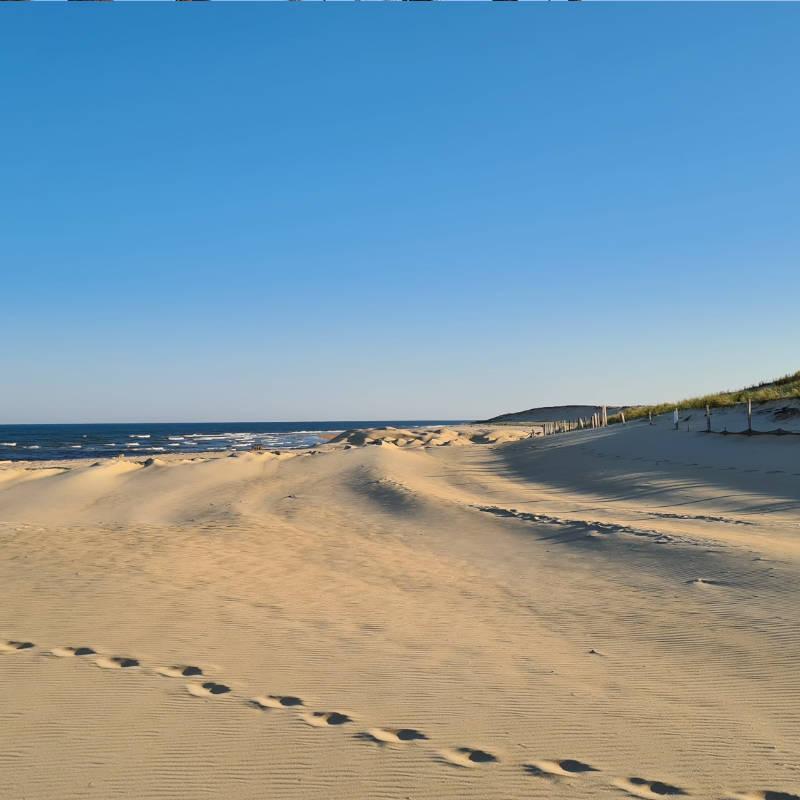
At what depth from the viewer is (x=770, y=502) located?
16156mm

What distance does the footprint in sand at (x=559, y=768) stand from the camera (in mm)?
4344

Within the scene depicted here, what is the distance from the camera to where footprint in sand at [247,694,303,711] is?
5422 mm

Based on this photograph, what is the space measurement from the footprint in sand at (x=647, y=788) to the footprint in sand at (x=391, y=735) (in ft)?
4.41

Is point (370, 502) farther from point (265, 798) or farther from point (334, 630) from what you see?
point (265, 798)

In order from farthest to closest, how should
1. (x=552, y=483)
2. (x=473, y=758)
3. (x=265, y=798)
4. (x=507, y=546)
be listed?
(x=552, y=483), (x=507, y=546), (x=473, y=758), (x=265, y=798)

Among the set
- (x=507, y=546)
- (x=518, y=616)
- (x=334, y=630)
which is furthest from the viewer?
(x=507, y=546)

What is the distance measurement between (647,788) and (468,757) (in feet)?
3.60

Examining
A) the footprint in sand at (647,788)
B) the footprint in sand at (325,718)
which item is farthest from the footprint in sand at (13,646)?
the footprint in sand at (647,788)

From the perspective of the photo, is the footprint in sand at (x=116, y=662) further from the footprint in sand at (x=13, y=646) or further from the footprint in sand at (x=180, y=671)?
the footprint in sand at (x=13, y=646)

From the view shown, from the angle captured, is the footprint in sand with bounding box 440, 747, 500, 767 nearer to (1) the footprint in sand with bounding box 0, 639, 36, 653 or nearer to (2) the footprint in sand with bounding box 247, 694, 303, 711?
(2) the footprint in sand with bounding box 247, 694, 303, 711

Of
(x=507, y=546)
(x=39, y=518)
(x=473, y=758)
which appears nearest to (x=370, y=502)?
(x=507, y=546)

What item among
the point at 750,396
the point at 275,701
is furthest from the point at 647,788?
the point at 750,396

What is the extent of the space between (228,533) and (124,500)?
8.28 meters

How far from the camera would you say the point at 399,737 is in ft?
16.0
